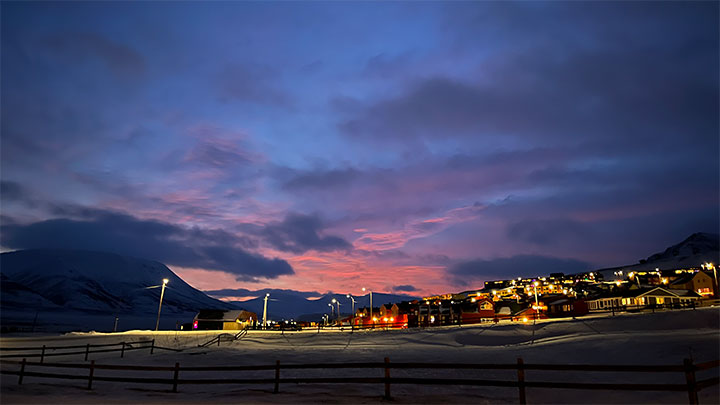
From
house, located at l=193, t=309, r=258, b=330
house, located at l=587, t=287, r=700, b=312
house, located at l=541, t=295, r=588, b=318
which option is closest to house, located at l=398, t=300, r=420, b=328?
house, located at l=541, t=295, r=588, b=318

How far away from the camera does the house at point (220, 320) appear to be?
115750mm

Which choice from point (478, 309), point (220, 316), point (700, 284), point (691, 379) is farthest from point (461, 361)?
point (700, 284)

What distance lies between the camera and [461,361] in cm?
3003

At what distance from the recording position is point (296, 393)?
18391 millimetres

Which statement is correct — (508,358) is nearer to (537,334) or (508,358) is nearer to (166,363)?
(537,334)

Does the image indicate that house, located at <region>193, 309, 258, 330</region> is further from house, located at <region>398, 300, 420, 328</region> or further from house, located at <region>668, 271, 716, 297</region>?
house, located at <region>668, 271, 716, 297</region>

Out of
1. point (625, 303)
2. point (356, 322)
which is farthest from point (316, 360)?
point (356, 322)

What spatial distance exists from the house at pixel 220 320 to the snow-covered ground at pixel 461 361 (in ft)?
221

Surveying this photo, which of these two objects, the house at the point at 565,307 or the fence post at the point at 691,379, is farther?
the house at the point at 565,307

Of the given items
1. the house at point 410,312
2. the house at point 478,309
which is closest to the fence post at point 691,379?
the house at point 478,309

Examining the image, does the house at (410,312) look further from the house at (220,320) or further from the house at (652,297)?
the house at (220,320)

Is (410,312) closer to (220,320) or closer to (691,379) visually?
(220,320)

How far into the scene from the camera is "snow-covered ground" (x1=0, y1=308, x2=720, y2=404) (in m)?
17.2

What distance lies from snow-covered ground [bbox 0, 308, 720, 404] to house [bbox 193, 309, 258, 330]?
67430 mm
